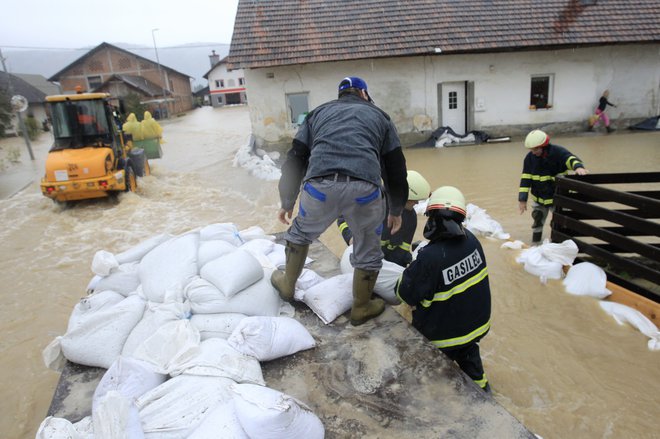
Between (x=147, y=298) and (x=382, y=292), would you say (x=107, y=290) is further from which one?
(x=382, y=292)

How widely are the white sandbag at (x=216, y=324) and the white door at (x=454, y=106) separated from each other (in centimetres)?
1218

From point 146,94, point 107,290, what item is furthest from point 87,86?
point 107,290

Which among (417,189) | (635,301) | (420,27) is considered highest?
(420,27)

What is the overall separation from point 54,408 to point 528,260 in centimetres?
391

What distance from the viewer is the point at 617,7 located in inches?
523

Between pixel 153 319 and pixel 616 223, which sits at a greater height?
pixel 153 319

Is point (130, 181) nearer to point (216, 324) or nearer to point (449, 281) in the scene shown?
point (216, 324)

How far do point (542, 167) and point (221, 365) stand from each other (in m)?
4.10

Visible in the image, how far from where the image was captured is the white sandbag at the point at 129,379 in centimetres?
184

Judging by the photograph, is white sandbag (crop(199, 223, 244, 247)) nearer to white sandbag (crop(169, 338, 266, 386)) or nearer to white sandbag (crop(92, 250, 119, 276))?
white sandbag (crop(92, 250, 119, 276))

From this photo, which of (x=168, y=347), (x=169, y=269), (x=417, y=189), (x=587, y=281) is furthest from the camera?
(x=587, y=281)

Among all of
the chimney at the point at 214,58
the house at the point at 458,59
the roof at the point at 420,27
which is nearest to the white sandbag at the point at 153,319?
the roof at the point at 420,27

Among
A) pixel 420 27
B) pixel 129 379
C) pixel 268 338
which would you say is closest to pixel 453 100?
pixel 420 27

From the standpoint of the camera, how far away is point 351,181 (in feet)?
7.15
